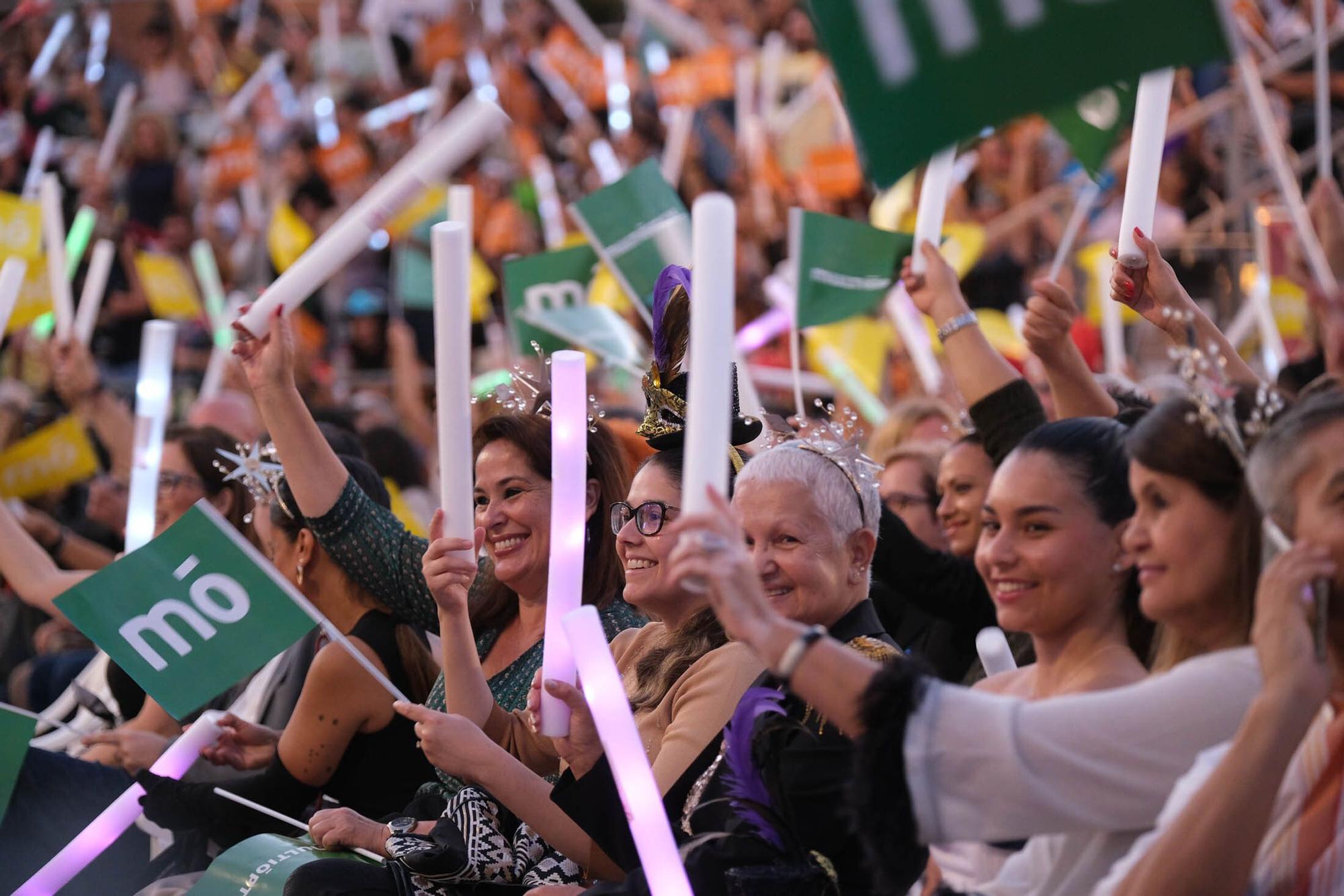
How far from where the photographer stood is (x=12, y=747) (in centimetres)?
350

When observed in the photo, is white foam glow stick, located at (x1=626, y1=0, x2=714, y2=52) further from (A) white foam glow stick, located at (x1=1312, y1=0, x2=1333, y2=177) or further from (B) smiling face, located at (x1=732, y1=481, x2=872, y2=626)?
(B) smiling face, located at (x1=732, y1=481, x2=872, y2=626)

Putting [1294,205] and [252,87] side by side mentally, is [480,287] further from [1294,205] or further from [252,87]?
[1294,205]

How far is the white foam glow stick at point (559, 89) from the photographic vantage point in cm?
1118

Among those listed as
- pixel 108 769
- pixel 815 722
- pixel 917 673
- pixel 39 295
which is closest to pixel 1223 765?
pixel 917 673

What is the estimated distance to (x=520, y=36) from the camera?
12.5 metres

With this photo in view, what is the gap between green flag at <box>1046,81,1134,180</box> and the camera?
3.79m

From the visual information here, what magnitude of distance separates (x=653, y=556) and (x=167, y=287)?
19.4 ft

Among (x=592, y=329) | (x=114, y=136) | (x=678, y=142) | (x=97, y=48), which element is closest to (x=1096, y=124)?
(x=592, y=329)

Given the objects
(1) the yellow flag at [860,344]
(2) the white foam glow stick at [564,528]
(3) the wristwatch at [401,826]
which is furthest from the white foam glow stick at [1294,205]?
(1) the yellow flag at [860,344]

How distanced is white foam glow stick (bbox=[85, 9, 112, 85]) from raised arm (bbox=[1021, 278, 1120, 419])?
9803 millimetres

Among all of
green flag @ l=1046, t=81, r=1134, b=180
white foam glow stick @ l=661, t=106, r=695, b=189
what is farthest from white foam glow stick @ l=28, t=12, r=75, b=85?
green flag @ l=1046, t=81, r=1134, b=180

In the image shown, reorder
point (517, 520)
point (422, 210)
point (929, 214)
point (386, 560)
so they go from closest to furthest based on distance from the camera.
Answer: point (929, 214), point (517, 520), point (386, 560), point (422, 210)

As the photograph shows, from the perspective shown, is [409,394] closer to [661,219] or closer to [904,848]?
[661,219]

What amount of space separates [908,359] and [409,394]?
2.58m
